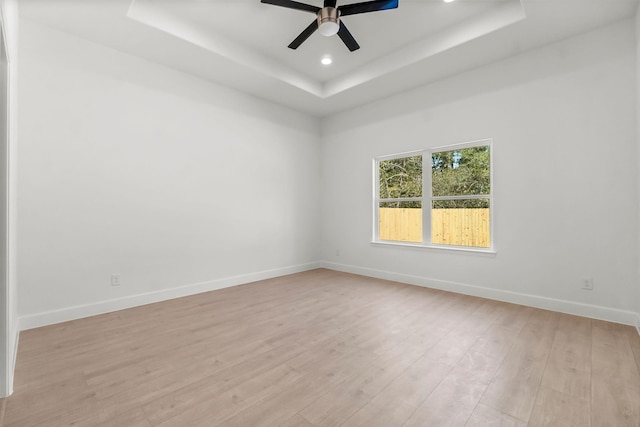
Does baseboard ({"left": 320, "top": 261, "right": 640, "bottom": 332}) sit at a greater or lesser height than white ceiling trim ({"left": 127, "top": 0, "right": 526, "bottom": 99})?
lesser

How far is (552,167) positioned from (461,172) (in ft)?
3.35

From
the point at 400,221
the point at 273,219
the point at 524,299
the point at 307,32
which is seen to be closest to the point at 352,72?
the point at 307,32

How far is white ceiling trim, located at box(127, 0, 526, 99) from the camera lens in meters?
2.94

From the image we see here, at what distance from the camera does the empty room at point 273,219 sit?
1.79 meters

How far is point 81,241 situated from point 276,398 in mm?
2762

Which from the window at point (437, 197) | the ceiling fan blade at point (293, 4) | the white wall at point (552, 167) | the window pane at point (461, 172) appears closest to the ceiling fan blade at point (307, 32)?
the ceiling fan blade at point (293, 4)

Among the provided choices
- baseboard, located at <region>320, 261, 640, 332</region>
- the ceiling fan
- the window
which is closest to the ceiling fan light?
the ceiling fan

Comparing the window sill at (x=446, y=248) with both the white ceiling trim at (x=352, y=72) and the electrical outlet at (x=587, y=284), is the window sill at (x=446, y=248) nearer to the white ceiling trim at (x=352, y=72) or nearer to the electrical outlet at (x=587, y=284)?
the electrical outlet at (x=587, y=284)

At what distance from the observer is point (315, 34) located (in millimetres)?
3492

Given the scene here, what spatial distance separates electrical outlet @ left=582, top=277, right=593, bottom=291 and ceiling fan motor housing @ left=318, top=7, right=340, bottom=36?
3.62 metres

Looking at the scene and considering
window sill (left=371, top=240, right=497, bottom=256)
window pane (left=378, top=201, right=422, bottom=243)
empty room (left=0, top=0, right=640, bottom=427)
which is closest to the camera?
empty room (left=0, top=0, right=640, bottom=427)

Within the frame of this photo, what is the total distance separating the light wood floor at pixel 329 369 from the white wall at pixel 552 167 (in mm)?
419

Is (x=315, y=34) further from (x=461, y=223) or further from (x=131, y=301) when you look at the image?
(x=131, y=301)

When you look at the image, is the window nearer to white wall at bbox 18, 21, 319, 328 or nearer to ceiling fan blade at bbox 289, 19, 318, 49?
white wall at bbox 18, 21, 319, 328
